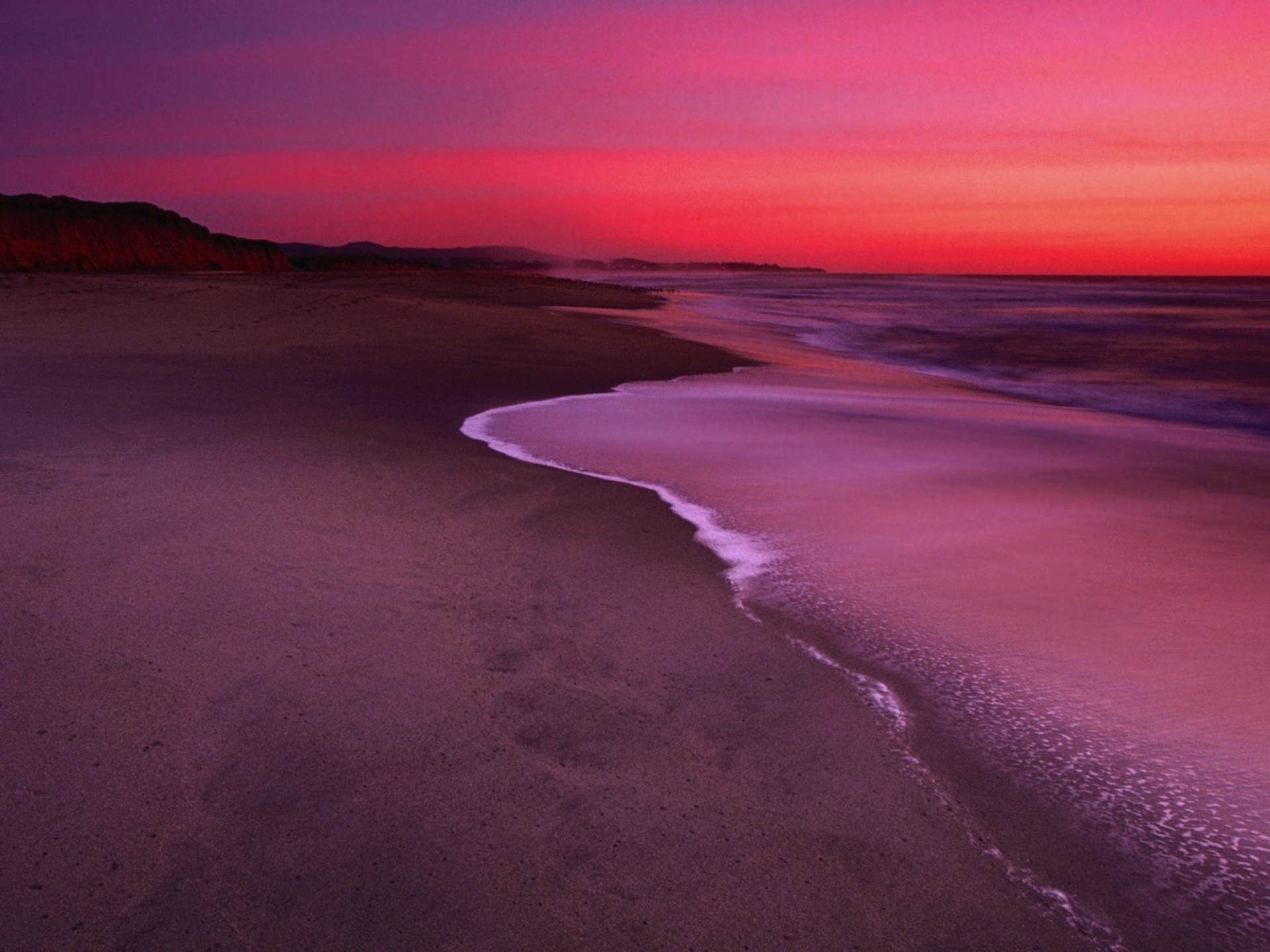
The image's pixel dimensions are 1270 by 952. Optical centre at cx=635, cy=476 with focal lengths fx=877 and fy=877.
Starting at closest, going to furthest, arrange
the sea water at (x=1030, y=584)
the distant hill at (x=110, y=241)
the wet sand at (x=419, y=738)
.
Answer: the wet sand at (x=419, y=738) → the sea water at (x=1030, y=584) → the distant hill at (x=110, y=241)

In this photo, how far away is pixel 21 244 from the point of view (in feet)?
155

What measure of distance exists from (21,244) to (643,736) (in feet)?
187

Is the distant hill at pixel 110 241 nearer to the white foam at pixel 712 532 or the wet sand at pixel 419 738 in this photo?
the white foam at pixel 712 532

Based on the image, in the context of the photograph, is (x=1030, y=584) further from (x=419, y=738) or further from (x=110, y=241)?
(x=110, y=241)

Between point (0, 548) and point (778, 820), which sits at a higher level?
point (0, 548)

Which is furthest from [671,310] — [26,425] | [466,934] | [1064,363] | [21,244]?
[21,244]

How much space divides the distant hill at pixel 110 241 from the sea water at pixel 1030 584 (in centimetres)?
4456

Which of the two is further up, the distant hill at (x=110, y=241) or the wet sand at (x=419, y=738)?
the distant hill at (x=110, y=241)

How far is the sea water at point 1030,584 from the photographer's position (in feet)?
7.57

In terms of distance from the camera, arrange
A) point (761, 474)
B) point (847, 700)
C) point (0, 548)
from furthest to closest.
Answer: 1. point (761, 474)
2. point (0, 548)
3. point (847, 700)

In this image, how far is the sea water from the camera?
231cm

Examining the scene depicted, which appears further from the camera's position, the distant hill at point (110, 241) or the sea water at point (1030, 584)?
the distant hill at point (110, 241)

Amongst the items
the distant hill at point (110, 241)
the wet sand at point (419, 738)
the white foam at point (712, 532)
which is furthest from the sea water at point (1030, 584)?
the distant hill at point (110, 241)

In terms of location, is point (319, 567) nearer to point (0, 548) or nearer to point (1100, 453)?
point (0, 548)
